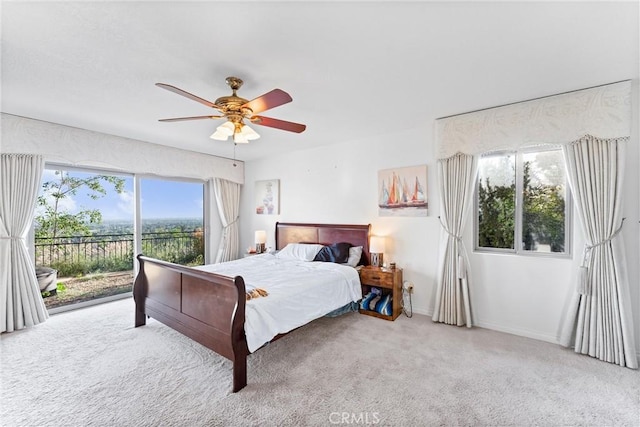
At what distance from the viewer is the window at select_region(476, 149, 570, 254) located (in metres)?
3.02

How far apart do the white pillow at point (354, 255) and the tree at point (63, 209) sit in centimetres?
396

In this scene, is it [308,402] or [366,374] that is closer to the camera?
[308,402]

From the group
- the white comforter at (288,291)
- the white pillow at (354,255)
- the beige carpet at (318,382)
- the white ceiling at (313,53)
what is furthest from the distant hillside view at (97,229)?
the white pillow at (354,255)

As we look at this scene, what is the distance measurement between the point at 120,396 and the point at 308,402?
4.70ft

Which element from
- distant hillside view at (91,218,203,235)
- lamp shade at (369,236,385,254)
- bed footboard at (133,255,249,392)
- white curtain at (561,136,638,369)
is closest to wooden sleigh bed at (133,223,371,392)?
bed footboard at (133,255,249,392)

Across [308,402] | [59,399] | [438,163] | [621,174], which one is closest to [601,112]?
[621,174]

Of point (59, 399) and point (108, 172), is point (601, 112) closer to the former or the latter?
point (59, 399)

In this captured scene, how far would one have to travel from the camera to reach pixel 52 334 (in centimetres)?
313

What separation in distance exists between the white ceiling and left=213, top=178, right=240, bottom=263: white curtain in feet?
8.29

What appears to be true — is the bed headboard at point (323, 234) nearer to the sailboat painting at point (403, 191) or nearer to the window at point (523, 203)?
the sailboat painting at point (403, 191)

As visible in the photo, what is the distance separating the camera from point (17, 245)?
3.32 meters

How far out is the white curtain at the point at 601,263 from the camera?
8.15 ft

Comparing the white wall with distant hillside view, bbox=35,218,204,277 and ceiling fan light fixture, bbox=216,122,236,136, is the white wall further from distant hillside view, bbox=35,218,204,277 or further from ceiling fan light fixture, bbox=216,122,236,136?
ceiling fan light fixture, bbox=216,122,236,136

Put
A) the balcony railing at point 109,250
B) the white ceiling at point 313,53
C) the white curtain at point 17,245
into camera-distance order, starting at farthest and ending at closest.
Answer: the balcony railing at point 109,250, the white curtain at point 17,245, the white ceiling at point 313,53
